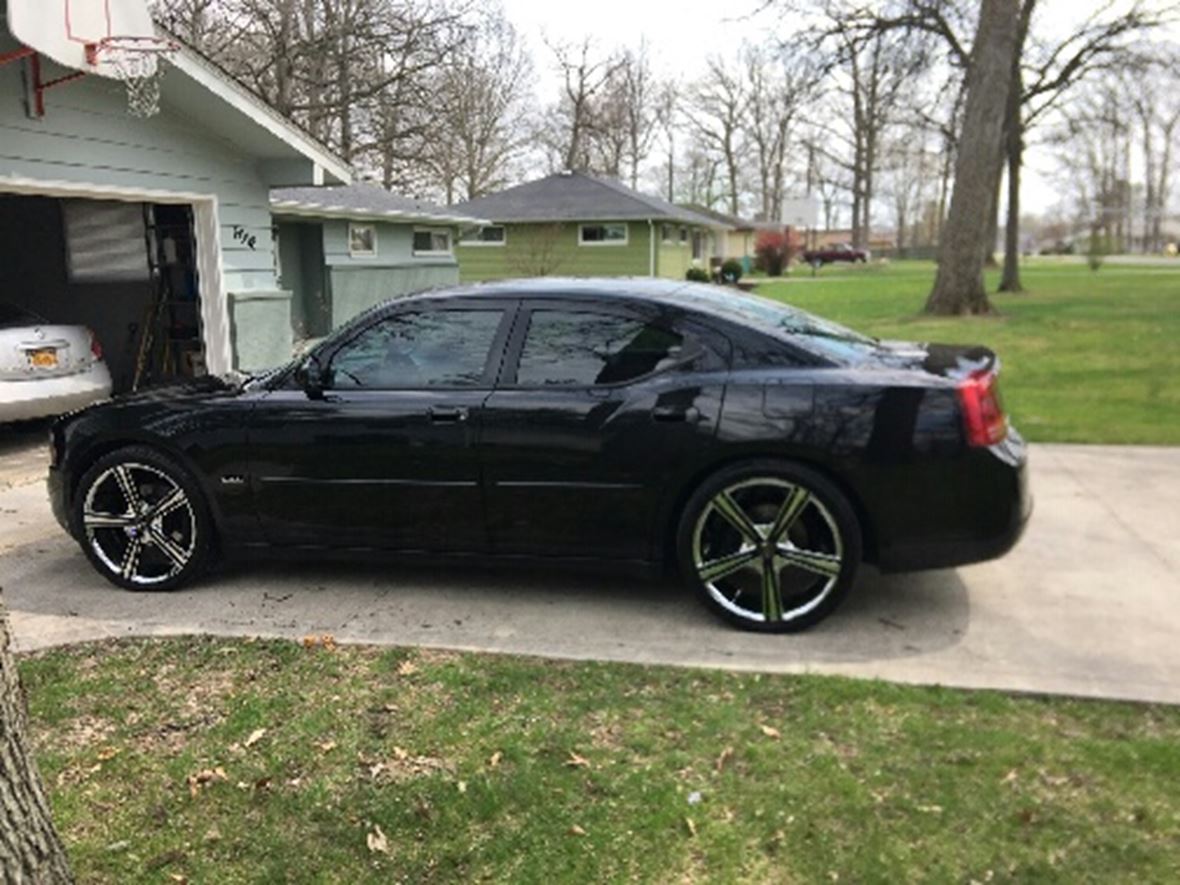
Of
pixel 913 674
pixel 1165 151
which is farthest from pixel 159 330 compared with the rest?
pixel 1165 151

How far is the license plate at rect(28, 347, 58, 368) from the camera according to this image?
8.38 m

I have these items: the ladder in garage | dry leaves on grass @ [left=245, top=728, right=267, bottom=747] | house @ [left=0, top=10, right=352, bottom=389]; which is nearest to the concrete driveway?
dry leaves on grass @ [left=245, top=728, right=267, bottom=747]

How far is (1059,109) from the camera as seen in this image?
3216cm

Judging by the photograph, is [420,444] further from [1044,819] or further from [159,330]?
[159,330]

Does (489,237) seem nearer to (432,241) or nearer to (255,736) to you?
(432,241)

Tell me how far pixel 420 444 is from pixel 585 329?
0.95m

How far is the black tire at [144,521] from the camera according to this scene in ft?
15.7

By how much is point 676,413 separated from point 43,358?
6833 mm

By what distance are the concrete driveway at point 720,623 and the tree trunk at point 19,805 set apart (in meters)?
1.96

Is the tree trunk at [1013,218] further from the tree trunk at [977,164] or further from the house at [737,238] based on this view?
the house at [737,238]

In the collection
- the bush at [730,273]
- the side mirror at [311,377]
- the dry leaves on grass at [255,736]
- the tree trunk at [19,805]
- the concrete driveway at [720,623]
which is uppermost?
the bush at [730,273]

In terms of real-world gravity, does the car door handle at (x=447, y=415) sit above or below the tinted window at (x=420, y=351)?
below

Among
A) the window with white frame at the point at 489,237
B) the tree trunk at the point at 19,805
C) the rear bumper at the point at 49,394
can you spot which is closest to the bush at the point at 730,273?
the window with white frame at the point at 489,237

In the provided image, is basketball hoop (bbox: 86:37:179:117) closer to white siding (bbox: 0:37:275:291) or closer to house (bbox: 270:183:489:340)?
white siding (bbox: 0:37:275:291)
